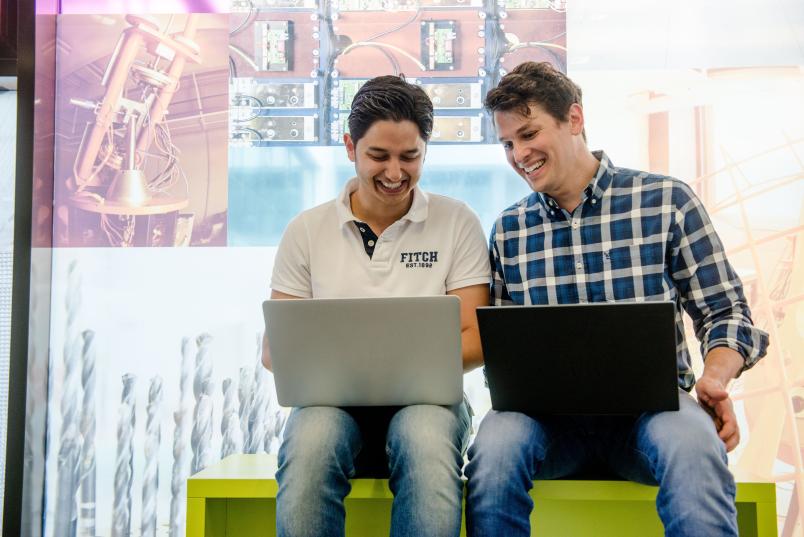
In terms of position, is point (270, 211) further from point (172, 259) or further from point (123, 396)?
point (123, 396)

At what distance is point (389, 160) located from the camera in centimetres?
152

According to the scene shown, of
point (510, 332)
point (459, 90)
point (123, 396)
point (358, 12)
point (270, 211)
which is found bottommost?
point (123, 396)

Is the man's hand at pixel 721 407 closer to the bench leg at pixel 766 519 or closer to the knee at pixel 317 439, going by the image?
the bench leg at pixel 766 519

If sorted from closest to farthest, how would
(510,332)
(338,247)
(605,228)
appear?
1. (510,332)
2. (605,228)
3. (338,247)

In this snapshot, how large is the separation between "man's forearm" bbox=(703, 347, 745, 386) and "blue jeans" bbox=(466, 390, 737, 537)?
6 centimetres

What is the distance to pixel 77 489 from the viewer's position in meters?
2.29

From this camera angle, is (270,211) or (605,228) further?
(270,211)

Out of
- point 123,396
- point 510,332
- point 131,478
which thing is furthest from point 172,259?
point 510,332

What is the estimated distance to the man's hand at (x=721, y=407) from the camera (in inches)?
47.3

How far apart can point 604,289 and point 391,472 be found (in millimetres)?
535

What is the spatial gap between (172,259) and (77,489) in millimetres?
751

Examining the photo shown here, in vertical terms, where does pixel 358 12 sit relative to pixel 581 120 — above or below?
above

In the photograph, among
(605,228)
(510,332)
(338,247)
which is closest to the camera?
(510,332)

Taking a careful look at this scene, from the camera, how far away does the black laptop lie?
1.09 metres
